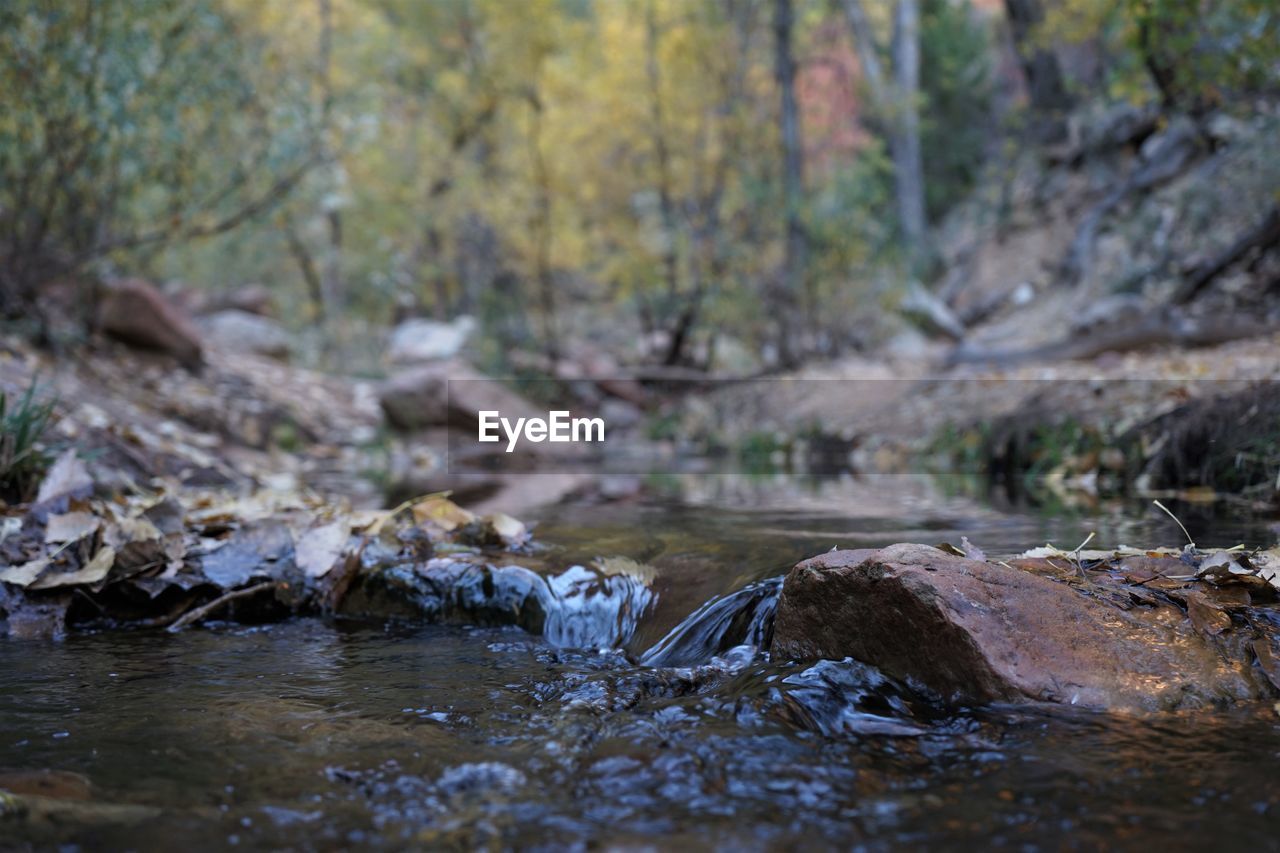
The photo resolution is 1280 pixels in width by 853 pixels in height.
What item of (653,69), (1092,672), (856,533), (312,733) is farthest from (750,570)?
(653,69)

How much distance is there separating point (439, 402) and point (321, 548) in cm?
860

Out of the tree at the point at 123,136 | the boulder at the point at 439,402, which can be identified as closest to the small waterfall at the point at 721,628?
the tree at the point at 123,136

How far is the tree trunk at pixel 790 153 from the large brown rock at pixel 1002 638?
960 centimetres

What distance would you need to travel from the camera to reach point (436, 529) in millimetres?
3641

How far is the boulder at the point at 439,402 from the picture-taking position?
11672mm

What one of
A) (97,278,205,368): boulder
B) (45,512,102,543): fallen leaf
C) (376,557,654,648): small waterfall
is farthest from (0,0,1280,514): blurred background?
(376,557,654,648): small waterfall

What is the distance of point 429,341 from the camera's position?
834 inches

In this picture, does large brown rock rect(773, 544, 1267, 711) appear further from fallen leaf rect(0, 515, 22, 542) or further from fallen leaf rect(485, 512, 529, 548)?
fallen leaf rect(0, 515, 22, 542)

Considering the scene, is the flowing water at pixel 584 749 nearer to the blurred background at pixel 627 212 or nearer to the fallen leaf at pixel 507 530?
the fallen leaf at pixel 507 530

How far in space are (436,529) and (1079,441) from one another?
4.34 meters

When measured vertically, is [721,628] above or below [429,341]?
below

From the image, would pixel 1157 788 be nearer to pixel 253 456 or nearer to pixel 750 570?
pixel 750 570

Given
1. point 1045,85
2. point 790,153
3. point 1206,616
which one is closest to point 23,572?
point 1206,616

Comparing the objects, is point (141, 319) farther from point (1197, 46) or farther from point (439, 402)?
point (1197, 46)
